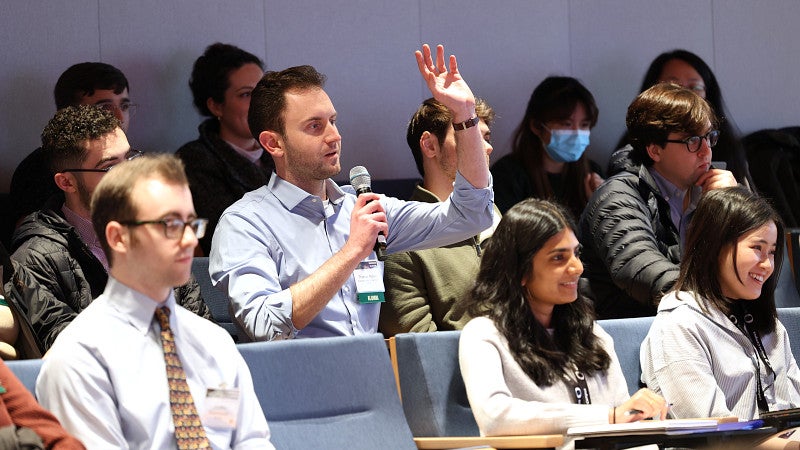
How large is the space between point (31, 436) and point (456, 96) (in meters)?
1.83

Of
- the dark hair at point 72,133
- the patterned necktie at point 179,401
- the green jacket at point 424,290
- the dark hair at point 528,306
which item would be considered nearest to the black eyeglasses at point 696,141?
the green jacket at point 424,290

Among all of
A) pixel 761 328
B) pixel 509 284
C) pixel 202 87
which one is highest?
pixel 202 87

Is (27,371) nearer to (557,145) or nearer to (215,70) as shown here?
(215,70)

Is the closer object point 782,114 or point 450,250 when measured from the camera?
point 450,250

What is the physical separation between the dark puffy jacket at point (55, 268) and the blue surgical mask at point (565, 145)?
7.17 ft

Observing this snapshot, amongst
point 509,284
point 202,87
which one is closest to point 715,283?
point 509,284

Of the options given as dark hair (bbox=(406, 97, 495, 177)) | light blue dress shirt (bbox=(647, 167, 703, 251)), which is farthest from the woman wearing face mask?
light blue dress shirt (bbox=(647, 167, 703, 251))

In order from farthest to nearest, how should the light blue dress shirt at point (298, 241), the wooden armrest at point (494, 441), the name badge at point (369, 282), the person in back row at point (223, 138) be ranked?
the person in back row at point (223, 138) → the name badge at point (369, 282) → the light blue dress shirt at point (298, 241) → the wooden armrest at point (494, 441)

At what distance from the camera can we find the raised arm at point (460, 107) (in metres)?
3.57

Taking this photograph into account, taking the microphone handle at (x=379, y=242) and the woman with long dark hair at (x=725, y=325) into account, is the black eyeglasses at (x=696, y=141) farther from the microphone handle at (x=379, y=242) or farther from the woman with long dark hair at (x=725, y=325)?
the microphone handle at (x=379, y=242)

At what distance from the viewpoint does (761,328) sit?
3559 millimetres

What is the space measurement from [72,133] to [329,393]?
1281 mm

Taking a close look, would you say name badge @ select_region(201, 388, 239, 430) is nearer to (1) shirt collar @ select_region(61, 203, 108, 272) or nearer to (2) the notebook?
(2) the notebook

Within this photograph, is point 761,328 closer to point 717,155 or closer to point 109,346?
point 717,155
